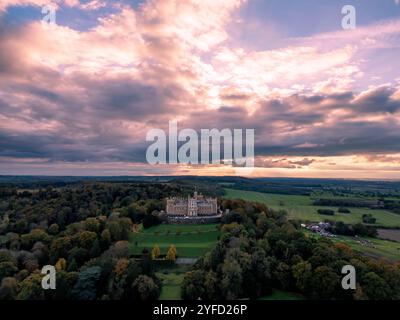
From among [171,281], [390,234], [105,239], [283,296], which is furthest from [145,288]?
[390,234]

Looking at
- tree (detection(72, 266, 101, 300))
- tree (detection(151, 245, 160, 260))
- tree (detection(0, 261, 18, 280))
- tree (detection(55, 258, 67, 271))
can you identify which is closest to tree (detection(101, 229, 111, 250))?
tree (detection(55, 258, 67, 271))

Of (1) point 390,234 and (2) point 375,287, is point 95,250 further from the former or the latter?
(1) point 390,234

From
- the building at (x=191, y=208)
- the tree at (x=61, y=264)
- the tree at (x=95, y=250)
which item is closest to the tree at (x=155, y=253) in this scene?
the tree at (x=95, y=250)

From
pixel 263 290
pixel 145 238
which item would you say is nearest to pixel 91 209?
pixel 145 238

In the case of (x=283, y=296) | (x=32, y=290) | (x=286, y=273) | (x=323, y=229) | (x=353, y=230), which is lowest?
(x=283, y=296)

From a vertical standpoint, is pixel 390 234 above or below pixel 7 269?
below

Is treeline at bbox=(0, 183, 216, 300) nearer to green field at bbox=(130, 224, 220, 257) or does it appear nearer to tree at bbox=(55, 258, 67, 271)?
tree at bbox=(55, 258, 67, 271)
